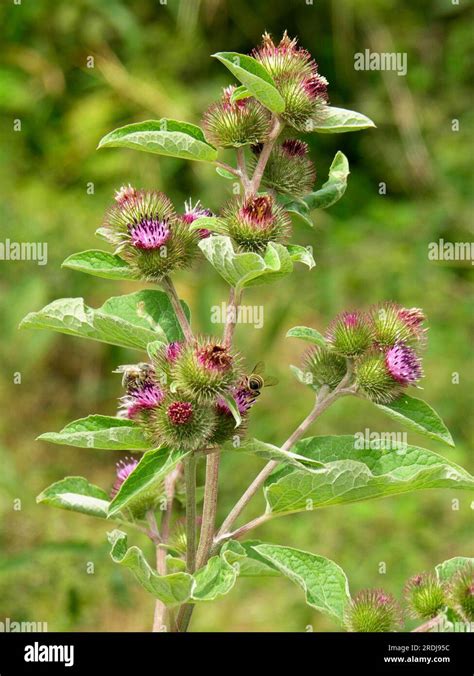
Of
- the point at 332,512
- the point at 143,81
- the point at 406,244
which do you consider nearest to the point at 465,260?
the point at 406,244

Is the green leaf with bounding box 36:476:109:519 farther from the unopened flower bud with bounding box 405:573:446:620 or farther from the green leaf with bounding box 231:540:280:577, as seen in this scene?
the unopened flower bud with bounding box 405:573:446:620

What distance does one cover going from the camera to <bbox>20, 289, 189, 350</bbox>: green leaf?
1.00 m

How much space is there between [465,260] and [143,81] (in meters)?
1.52

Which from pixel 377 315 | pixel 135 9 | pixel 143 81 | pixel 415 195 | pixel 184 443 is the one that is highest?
pixel 135 9

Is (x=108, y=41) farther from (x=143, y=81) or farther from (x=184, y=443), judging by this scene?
(x=184, y=443)

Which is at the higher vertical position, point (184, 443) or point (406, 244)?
point (406, 244)

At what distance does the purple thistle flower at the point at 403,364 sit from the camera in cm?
103

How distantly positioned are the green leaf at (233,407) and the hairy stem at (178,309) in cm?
7

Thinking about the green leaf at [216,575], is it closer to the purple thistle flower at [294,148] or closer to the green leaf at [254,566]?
the green leaf at [254,566]

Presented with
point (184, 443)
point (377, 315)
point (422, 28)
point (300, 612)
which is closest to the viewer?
point (184, 443)

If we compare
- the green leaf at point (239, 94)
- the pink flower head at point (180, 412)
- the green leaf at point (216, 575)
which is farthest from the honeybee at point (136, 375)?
the green leaf at point (239, 94)

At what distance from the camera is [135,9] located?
437 cm

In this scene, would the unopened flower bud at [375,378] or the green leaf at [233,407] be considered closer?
A: the green leaf at [233,407]

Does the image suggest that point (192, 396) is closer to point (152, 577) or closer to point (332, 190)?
point (152, 577)
